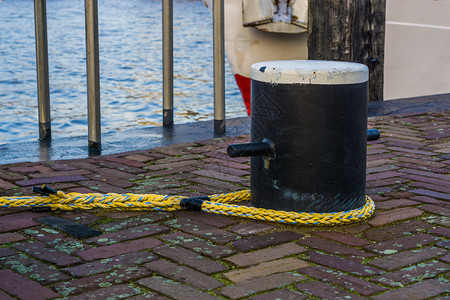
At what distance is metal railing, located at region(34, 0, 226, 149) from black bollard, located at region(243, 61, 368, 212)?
5.88 ft

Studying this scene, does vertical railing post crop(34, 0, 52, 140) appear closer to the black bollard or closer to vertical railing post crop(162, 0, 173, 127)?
vertical railing post crop(162, 0, 173, 127)

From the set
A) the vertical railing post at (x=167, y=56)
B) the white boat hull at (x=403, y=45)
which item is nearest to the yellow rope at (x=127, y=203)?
the vertical railing post at (x=167, y=56)

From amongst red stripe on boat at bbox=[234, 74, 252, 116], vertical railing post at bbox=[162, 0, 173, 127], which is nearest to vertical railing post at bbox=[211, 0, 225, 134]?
vertical railing post at bbox=[162, 0, 173, 127]

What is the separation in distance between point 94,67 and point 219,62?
1.00 meters

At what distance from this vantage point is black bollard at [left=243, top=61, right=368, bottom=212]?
2990mm

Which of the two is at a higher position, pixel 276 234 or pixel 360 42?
pixel 360 42

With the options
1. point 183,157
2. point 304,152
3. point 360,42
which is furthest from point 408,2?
point 304,152

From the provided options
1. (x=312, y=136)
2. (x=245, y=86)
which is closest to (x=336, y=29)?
(x=312, y=136)

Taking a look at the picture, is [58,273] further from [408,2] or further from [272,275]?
[408,2]

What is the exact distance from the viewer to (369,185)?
3740 mm

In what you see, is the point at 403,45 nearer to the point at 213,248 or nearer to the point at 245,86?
the point at 245,86

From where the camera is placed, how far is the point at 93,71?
4.57 meters

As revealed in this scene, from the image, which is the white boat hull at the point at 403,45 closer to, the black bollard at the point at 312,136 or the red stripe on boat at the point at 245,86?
the red stripe on boat at the point at 245,86

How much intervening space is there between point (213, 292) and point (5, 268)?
2.52 ft
